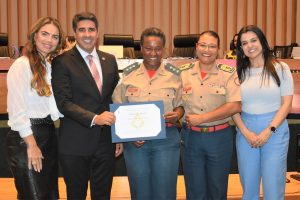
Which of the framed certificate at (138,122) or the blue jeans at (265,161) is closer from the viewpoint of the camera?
the framed certificate at (138,122)

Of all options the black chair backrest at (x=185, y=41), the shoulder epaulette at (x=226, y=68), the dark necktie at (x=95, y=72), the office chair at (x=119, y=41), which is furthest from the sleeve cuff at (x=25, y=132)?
the black chair backrest at (x=185, y=41)

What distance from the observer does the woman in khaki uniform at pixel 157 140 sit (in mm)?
2555

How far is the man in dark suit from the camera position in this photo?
7.85 ft

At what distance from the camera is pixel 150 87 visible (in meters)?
2.58

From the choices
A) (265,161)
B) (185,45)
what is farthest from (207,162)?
(185,45)

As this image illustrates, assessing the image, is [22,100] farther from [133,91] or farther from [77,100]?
[133,91]

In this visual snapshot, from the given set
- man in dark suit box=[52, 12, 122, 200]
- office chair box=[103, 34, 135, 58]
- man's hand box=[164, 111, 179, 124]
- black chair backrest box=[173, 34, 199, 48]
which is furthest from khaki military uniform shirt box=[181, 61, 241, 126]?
black chair backrest box=[173, 34, 199, 48]

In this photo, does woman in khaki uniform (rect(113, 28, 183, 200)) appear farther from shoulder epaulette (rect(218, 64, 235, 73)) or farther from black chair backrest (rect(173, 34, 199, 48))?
black chair backrest (rect(173, 34, 199, 48))

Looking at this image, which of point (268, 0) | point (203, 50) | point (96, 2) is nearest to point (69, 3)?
point (96, 2)

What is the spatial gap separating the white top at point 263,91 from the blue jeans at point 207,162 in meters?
0.25

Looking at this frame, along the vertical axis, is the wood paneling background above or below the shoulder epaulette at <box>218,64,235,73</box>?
above

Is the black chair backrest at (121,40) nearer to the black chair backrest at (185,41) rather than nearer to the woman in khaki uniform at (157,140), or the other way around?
the black chair backrest at (185,41)

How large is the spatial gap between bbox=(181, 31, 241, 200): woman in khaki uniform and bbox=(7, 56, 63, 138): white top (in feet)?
3.15

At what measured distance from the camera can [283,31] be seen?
9086mm
